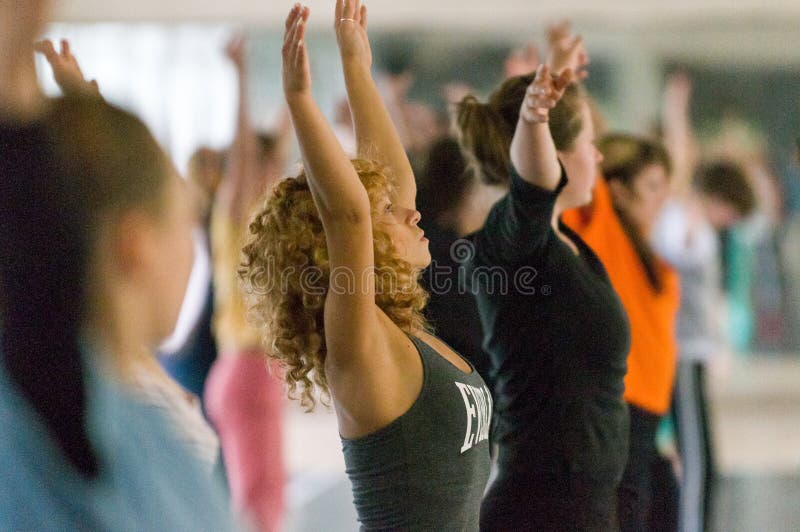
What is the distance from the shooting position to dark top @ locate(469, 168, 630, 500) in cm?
145

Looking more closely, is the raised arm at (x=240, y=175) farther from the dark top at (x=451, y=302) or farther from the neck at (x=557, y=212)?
the neck at (x=557, y=212)

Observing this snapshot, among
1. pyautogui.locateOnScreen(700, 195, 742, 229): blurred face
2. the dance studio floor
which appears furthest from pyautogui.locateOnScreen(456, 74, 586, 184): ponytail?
pyautogui.locateOnScreen(700, 195, 742, 229): blurred face

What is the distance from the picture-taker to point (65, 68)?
1320 mm

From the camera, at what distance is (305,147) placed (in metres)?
0.96

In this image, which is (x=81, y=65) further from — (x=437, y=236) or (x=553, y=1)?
(x=553, y=1)

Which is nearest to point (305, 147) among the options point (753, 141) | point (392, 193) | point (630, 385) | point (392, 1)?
point (392, 193)

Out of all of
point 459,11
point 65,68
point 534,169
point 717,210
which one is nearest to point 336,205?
point 534,169

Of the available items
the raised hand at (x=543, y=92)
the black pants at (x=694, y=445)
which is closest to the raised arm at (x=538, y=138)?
the raised hand at (x=543, y=92)

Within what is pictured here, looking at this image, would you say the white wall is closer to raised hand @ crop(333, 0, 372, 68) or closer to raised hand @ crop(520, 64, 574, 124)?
raised hand @ crop(333, 0, 372, 68)

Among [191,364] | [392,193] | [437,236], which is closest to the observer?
[392,193]

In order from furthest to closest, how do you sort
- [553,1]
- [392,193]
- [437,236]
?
[553,1] < [437,236] < [392,193]

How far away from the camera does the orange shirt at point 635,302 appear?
1.67 m

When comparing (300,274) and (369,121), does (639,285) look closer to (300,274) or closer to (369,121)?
(369,121)

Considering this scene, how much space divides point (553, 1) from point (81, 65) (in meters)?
0.99
